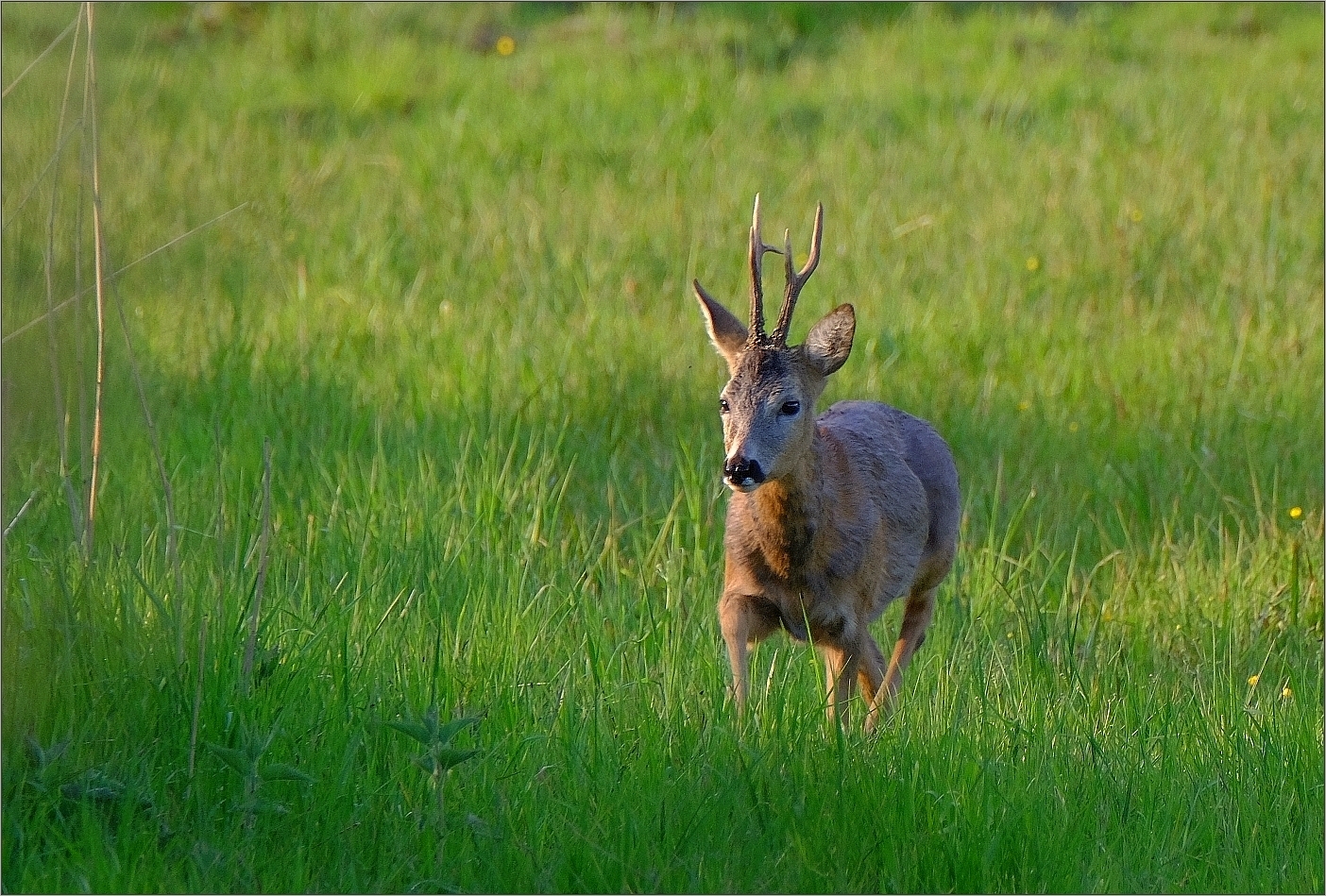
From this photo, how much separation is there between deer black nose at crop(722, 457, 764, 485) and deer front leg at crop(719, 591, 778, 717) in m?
0.54

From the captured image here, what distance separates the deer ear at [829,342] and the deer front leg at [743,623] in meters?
0.67

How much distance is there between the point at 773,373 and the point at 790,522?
0.45 m

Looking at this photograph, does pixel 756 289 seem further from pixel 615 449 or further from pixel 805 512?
pixel 615 449

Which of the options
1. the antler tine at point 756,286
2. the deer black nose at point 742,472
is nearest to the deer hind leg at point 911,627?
the deer black nose at point 742,472

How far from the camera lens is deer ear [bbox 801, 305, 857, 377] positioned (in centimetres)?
457

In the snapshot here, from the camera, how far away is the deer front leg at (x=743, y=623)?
4.49 metres

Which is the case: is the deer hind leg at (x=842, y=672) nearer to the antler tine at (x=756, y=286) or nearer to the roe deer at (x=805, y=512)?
the roe deer at (x=805, y=512)

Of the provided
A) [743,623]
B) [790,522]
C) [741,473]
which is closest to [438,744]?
[741,473]

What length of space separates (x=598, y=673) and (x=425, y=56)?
28.9 ft

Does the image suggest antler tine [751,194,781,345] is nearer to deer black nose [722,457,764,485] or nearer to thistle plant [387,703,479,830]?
deer black nose [722,457,764,485]

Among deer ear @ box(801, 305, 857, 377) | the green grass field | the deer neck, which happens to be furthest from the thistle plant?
deer ear @ box(801, 305, 857, 377)

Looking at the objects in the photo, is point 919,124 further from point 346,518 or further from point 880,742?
point 880,742

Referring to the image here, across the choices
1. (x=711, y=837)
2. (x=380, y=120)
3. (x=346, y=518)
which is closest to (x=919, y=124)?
(x=380, y=120)

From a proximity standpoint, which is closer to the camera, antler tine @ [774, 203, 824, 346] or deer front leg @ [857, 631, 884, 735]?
antler tine @ [774, 203, 824, 346]
